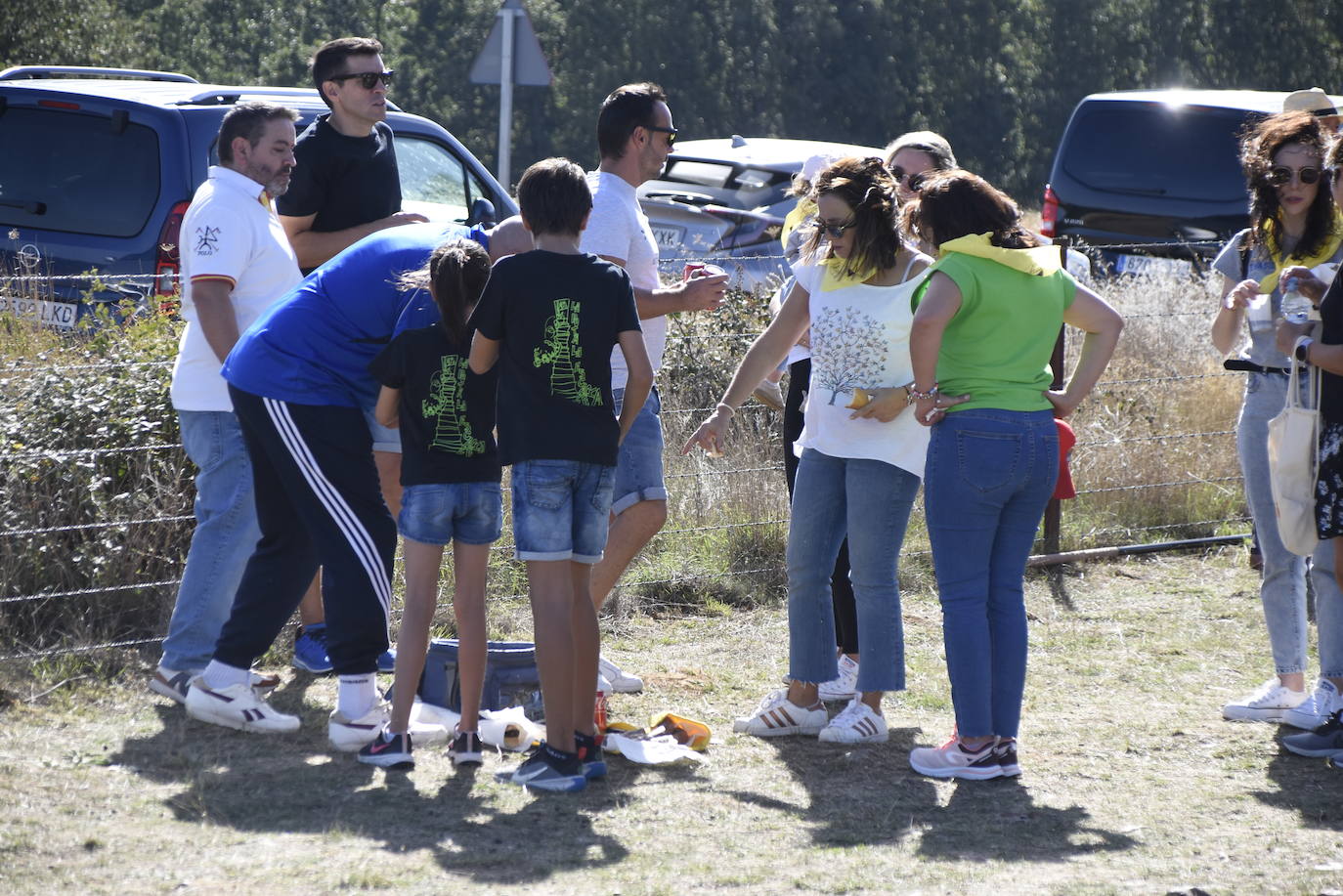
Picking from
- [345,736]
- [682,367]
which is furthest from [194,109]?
[345,736]

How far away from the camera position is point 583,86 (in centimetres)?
2909

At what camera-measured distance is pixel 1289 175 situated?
15.4ft

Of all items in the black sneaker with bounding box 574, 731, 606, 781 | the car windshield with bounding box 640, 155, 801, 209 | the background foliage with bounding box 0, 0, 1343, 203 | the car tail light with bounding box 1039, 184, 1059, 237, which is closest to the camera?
the black sneaker with bounding box 574, 731, 606, 781

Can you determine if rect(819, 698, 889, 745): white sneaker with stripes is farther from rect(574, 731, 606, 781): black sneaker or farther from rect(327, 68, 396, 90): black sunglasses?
rect(327, 68, 396, 90): black sunglasses

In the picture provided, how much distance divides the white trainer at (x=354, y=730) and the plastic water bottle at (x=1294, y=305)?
2.82m

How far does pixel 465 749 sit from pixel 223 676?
0.82 metres

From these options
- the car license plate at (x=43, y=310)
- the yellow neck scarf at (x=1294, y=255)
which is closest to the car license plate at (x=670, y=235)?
the car license plate at (x=43, y=310)

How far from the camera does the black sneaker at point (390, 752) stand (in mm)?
4254

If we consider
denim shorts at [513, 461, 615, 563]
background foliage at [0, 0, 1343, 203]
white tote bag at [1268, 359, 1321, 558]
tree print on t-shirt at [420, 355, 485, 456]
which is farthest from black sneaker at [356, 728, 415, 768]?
background foliage at [0, 0, 1343, 203]

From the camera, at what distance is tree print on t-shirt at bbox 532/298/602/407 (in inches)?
155

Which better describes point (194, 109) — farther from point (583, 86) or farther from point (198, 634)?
point (583, 86)

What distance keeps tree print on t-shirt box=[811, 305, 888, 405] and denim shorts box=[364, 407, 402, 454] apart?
4.11ft

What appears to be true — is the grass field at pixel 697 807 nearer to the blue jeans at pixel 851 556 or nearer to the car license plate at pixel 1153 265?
the blue jeans at pixel 851 556

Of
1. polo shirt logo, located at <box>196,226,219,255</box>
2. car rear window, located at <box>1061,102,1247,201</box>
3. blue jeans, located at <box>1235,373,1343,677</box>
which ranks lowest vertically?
blue jeans, located at <box>1235,373,1343,677</box>
